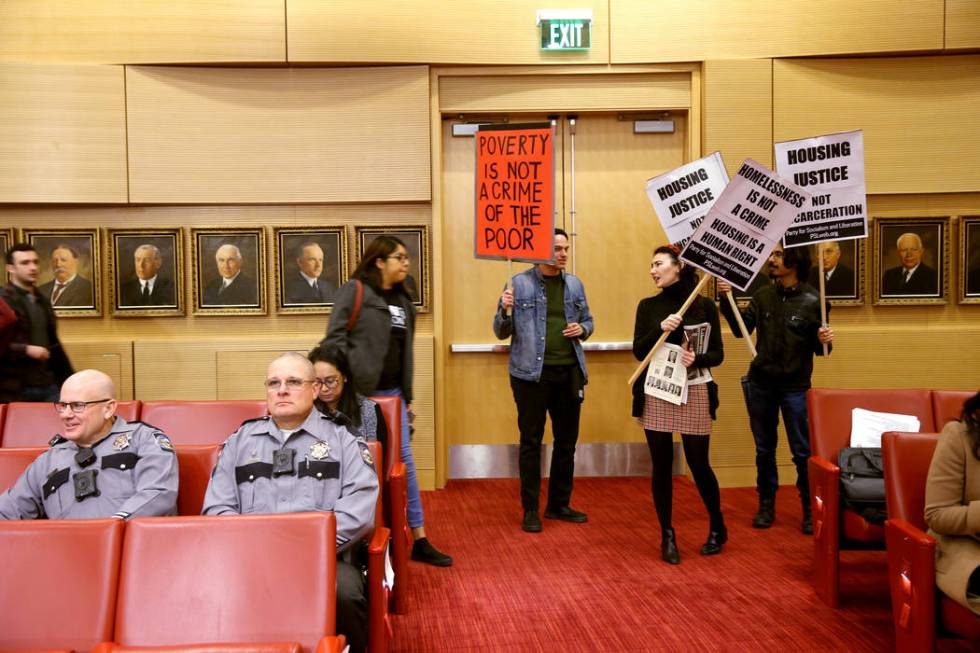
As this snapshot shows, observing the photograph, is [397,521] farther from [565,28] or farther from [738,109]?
[738,109]

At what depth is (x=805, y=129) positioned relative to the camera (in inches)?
258

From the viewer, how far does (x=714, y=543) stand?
4.73m

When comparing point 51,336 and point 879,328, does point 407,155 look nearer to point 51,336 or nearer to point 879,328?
point 51,336

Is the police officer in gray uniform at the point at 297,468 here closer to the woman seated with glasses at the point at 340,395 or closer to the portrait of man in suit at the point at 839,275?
the woman seated with glasses at the point at 340,395

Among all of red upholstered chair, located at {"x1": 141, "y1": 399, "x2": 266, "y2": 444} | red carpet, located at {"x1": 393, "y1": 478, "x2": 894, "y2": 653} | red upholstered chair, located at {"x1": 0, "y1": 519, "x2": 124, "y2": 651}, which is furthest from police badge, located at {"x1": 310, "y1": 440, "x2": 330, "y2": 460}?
red upholstered chair, located at {"x1": 141, "y1": 399, "x2": 266, "y2": 444}

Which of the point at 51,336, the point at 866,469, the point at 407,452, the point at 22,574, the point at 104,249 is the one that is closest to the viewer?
the point at 22,574

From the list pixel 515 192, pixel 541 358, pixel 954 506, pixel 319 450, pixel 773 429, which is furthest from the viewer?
pixel 773 429

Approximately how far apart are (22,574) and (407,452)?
7.64 ft

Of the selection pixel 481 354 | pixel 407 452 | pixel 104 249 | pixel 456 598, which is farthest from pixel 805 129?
pixel 104 249

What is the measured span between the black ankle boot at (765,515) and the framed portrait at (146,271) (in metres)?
4.58

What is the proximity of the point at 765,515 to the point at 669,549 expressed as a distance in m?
1.08

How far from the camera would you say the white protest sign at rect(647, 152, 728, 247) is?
16.7 feet

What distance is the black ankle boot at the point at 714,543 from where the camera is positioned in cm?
471

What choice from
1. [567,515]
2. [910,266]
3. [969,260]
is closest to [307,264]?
[567,515]
